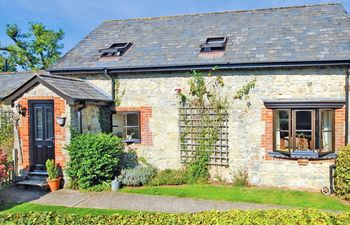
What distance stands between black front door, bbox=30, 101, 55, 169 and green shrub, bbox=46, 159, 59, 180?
62 centimetres

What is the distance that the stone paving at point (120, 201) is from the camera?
7.88 metres

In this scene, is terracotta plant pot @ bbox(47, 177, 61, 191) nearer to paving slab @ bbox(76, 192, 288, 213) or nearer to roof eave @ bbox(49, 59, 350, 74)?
→ paving slab @ bbox(76, 192, 288, 213)

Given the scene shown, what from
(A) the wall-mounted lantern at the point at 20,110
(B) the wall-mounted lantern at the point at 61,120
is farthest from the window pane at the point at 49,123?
(A) the wall-mounted lantern at the point at 20,110

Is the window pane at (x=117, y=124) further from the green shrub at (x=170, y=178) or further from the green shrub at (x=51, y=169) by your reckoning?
the green shrub at (x=51, y=169)

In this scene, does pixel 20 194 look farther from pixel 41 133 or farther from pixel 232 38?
pixel 232 38

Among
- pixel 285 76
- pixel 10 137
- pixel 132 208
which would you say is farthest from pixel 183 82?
pixel 10 137

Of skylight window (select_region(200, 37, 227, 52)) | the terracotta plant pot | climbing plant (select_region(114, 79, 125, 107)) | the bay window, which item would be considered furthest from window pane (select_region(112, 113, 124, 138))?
the bay window

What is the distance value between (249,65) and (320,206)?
4.70 meters

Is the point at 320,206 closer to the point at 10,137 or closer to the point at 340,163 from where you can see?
the point at 340,163

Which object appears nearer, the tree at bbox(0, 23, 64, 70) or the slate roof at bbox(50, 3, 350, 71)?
the slate roof at bbox(50, 3, 350, 71)

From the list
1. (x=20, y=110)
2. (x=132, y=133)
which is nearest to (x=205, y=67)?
(x=132, y=133)

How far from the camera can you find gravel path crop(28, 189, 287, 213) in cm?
785

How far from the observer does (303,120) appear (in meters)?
9.66

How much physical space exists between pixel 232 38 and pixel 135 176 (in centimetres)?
634
